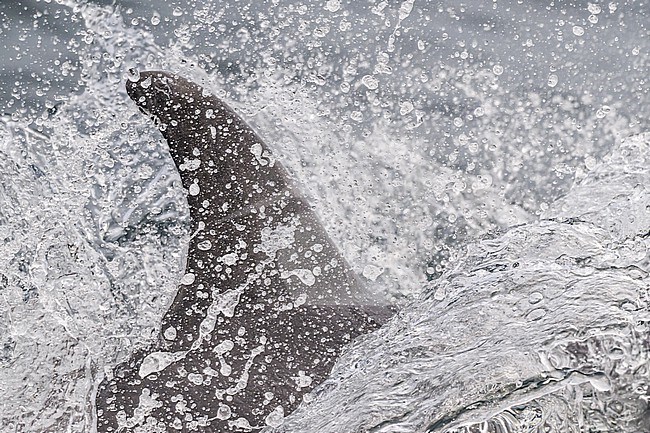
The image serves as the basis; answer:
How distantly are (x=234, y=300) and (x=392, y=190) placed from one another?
987 mm

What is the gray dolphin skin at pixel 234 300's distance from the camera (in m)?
1.45

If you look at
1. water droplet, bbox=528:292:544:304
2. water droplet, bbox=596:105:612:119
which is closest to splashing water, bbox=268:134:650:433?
water droplet, bbox=528:292:544:304

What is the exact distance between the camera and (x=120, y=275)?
73.7 inches

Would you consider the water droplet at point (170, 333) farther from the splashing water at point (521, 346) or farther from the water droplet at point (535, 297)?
the water droplet at point (535, 297)

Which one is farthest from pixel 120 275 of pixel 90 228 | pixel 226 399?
pixel 226 399

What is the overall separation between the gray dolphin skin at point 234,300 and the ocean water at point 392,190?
0.07 m

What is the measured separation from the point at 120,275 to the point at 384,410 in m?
0.90

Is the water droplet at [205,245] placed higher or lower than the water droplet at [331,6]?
lower

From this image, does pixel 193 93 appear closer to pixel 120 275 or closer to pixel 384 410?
pixel 120 275

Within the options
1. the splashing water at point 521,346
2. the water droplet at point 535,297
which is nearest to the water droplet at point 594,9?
the splashing water at point 521,346

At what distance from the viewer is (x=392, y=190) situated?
2438mm

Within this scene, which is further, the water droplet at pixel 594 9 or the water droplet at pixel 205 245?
the water droplet at pixel 594 9

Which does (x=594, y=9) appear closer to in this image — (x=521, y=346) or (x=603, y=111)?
(x=603, y=111)

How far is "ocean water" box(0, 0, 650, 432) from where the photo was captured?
1077 millimetres
